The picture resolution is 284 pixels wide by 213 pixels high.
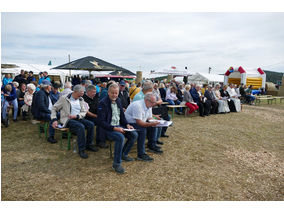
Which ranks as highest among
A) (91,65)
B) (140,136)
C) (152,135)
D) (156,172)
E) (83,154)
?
(91,65)

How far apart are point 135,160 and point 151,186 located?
3.37ft

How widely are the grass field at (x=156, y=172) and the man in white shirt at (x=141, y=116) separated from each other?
0.30 m

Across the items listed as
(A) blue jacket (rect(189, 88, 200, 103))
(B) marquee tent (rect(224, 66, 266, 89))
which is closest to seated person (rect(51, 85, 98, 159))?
(A) blue jacket (rect(189, 88, 200, 103))

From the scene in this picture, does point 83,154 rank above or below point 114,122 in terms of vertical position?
below

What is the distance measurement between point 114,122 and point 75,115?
3.53ft

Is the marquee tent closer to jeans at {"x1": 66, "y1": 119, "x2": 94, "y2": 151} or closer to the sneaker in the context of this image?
the sneaker

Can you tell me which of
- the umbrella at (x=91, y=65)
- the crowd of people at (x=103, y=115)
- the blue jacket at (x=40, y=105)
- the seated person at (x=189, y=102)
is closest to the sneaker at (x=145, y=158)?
the crowd of people at (x=103, y=115)

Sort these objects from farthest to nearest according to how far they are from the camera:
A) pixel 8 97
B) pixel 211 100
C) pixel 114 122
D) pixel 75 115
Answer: pixel 211 100 → pixel 8 97 → pixel 75 115 → pixel 114 122

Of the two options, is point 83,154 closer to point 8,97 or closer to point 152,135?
point 152,135

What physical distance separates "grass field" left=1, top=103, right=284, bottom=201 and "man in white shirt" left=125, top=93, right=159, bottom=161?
0.30 m

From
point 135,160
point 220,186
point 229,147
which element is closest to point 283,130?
point 229,147

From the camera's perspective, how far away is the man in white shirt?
3746 millimetres

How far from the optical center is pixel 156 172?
362 centimetres

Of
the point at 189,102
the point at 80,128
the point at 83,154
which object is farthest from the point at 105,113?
the point at 189,102
